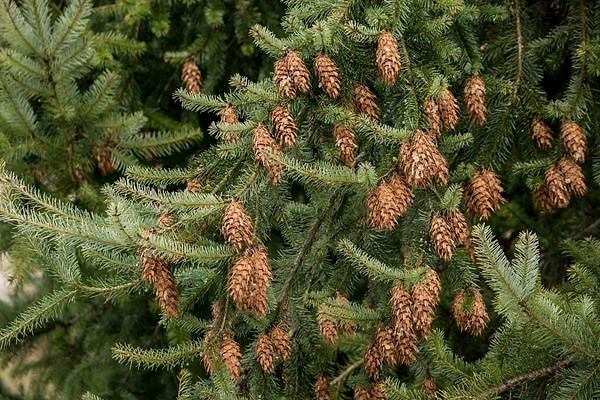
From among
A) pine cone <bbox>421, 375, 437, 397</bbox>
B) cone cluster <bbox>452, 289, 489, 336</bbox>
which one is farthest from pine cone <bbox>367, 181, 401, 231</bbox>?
pine cone <bbox>421, 375, 437, 397</bbox>

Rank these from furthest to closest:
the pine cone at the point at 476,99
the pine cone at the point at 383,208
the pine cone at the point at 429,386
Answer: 1. the pine cone at the point at 476,99
2. the pine cone at the point at 429,386
3. the pine cone at the point at 383,208

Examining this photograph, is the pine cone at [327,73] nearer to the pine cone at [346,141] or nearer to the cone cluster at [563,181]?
the pine cone at [346,141]

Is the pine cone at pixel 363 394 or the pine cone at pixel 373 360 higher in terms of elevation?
the pine cone at pixel 373 360

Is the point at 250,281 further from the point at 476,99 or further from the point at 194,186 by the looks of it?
the point at 476,99

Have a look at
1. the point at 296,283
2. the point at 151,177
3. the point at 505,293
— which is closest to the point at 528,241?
the point at 505,293

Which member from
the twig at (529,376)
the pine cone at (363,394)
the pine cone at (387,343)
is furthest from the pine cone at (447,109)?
the pine cone at (363,394)
